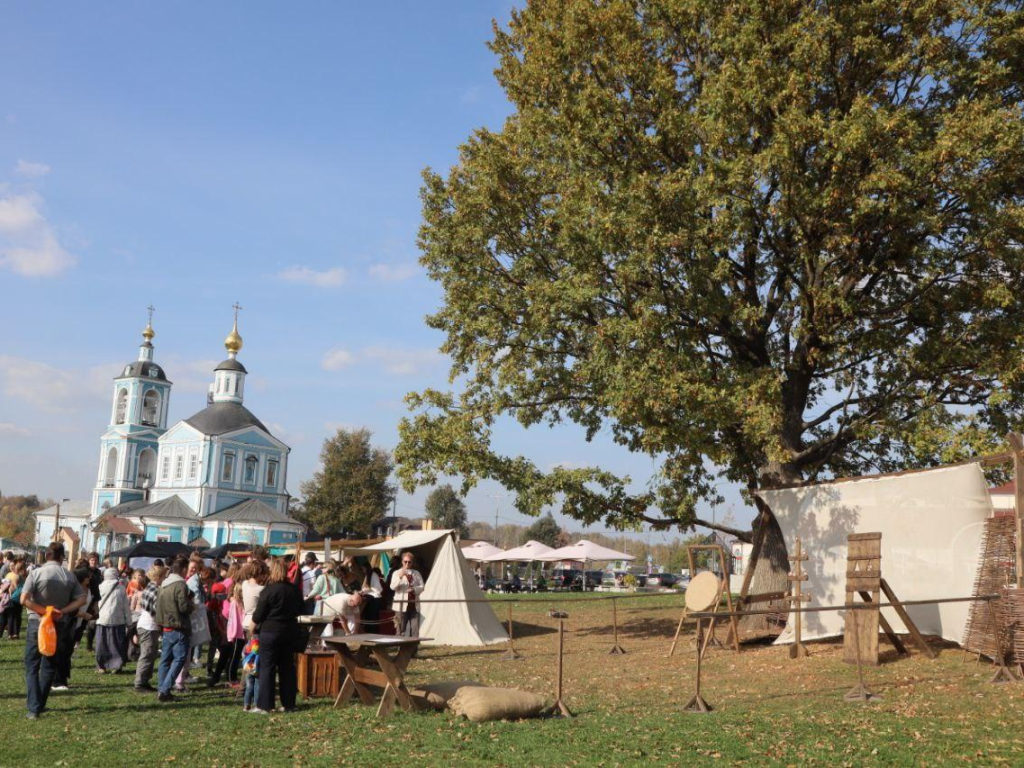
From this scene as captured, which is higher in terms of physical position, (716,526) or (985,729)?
(716,526)

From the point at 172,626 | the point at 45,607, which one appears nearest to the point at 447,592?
the point at 172,626

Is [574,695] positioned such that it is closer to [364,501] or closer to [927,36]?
[927,36]

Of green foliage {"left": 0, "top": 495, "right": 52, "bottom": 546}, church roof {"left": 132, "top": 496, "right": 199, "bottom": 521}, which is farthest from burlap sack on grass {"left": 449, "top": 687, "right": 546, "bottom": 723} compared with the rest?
green foliage {"left": 0, "top": 495, "right": 52, "bottom": 546}

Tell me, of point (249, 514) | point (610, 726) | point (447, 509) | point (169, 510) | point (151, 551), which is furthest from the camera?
point (447, 509)

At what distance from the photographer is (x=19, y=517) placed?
474ft

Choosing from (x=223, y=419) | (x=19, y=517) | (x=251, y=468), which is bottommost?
(x=19, y=517)

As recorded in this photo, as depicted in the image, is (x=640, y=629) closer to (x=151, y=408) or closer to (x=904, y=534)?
(x=904, y=534)

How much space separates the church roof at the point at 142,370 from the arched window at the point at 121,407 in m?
1.49

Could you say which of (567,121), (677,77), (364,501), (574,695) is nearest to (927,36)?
(677,77)

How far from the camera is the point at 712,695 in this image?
11.9 metres

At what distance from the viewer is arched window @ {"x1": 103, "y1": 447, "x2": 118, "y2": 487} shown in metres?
79.9

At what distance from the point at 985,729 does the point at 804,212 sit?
9.51 meters

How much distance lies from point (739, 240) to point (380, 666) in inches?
423

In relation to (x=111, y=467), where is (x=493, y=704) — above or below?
below
